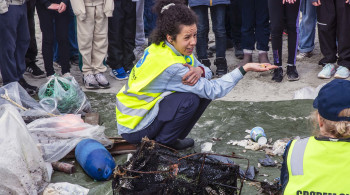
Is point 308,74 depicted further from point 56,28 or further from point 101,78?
point 56,28

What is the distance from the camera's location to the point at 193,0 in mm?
5906

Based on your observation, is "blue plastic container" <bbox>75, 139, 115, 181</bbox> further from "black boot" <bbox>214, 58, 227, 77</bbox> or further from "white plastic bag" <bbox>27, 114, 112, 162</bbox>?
"black boot" <bbox>214, 58, 227, 77</bbox>

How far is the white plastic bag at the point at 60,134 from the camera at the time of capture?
3.93m

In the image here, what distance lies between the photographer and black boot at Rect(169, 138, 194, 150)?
4.14 meters

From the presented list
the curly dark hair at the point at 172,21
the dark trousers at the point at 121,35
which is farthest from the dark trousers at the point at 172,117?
the dark trousers at the point at 121,35

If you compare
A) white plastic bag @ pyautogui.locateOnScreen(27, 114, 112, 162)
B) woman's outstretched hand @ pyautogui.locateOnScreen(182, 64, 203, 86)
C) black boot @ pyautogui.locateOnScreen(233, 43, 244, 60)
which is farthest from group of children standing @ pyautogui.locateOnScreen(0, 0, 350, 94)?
woman's outstretched hand @ pyautogui.locateOnScreen(182, 64, 203, 86)

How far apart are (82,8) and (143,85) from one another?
2337 millimetres

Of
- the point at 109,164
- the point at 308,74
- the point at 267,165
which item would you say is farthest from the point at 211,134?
the point at 308,74

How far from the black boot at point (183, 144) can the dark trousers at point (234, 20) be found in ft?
9.90

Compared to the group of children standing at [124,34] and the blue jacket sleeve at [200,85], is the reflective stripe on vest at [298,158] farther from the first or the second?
the group of children standing at [124,34]

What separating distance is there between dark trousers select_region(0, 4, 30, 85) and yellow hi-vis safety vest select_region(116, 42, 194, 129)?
188 cm

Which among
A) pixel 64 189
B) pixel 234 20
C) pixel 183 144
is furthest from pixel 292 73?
Result: pixel 64 189

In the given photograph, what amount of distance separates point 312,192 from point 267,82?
12.5 ft

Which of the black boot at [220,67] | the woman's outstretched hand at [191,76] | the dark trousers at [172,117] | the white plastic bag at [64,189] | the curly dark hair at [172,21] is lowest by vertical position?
the black boot at [220,67]
